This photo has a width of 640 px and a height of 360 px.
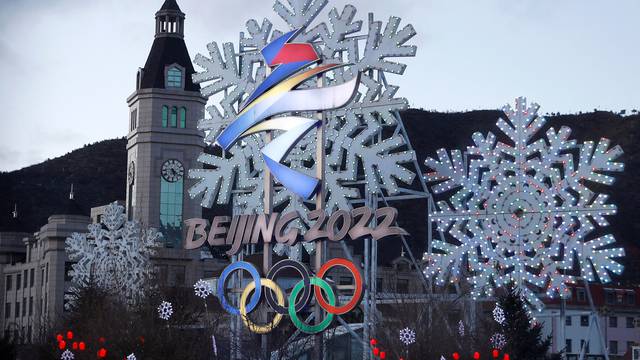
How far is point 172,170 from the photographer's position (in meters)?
99.9

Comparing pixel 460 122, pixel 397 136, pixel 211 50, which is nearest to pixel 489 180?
pixel 397 136

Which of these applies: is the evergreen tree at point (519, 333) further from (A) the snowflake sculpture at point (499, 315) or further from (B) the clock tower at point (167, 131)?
(B) the clock tower at point (167, 131)

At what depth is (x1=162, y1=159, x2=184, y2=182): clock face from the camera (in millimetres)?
99625

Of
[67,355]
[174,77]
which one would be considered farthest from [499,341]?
[174,77]

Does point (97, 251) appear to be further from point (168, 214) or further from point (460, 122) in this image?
point (460, 122)

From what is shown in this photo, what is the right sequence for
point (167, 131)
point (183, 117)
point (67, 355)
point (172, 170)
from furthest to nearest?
point (183, 117), point (172, 170), point (167, 131), point (67, 355)

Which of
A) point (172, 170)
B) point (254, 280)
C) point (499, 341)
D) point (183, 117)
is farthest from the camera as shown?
point (183, 117)

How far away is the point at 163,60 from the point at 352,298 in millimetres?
58554

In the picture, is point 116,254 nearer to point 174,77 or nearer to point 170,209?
point 170,209

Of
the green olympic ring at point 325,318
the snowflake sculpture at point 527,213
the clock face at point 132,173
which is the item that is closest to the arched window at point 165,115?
the clock face at point 132,173

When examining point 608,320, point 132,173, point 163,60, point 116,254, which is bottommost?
point 608,320

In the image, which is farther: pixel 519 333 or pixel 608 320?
pixel 608 320

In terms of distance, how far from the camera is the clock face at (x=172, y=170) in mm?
99625

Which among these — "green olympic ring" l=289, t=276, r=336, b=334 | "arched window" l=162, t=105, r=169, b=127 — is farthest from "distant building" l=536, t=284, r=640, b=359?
"green olympic ring" l=289, t=276, r=336, b=334
